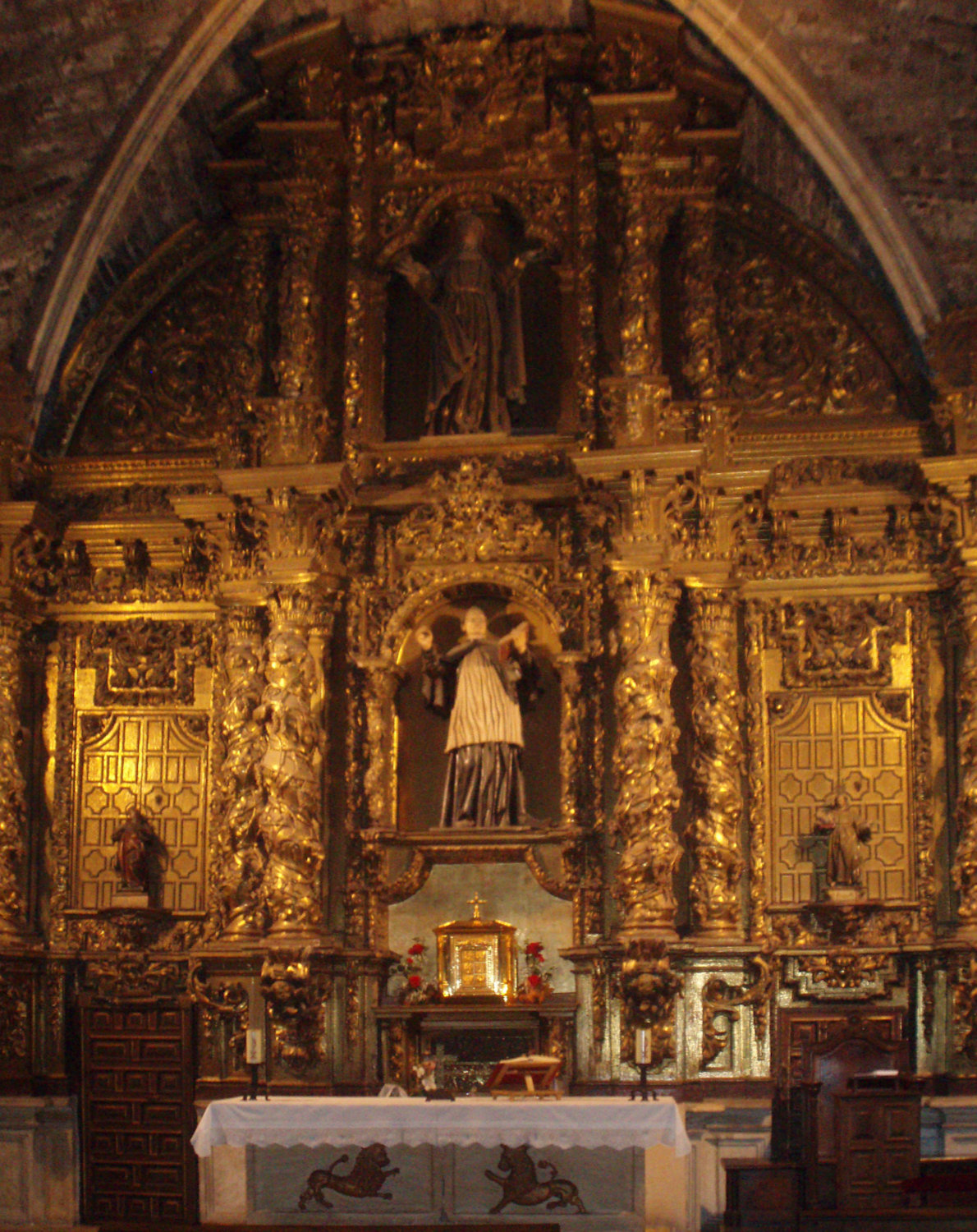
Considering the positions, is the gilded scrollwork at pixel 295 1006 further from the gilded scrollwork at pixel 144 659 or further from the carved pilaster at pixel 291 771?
the gilded scrollwork at pixel 144 659

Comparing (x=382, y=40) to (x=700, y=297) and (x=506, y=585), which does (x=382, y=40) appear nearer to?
(x=700, y=297)

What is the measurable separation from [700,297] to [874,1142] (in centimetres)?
715

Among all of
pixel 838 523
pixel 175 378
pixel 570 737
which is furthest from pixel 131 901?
pixel 838 523

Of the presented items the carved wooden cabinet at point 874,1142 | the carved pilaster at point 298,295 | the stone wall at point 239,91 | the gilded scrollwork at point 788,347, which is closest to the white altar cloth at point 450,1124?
the carved wooden cabinet at point 874,1142

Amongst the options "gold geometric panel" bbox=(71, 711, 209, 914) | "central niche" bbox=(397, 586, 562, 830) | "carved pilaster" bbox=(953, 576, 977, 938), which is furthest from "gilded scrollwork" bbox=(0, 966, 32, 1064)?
"carved pilaster" bbox=(953, 576, 977, 938)

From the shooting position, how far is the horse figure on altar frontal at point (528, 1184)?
44.6 ft

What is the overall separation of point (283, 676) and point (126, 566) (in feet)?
7.54

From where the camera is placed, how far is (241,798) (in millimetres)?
15812

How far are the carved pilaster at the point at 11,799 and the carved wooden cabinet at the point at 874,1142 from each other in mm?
6971

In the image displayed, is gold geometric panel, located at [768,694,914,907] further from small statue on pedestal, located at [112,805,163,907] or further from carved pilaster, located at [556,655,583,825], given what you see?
small statue on pedestal, located at [112,805,163,907]

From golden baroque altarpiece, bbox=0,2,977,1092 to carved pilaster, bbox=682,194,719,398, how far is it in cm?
4

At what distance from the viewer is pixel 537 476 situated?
54.5 feet

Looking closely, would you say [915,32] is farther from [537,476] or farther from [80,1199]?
[80,1199]

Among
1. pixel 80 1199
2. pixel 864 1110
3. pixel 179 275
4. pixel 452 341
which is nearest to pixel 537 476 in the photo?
pixel 452 341
